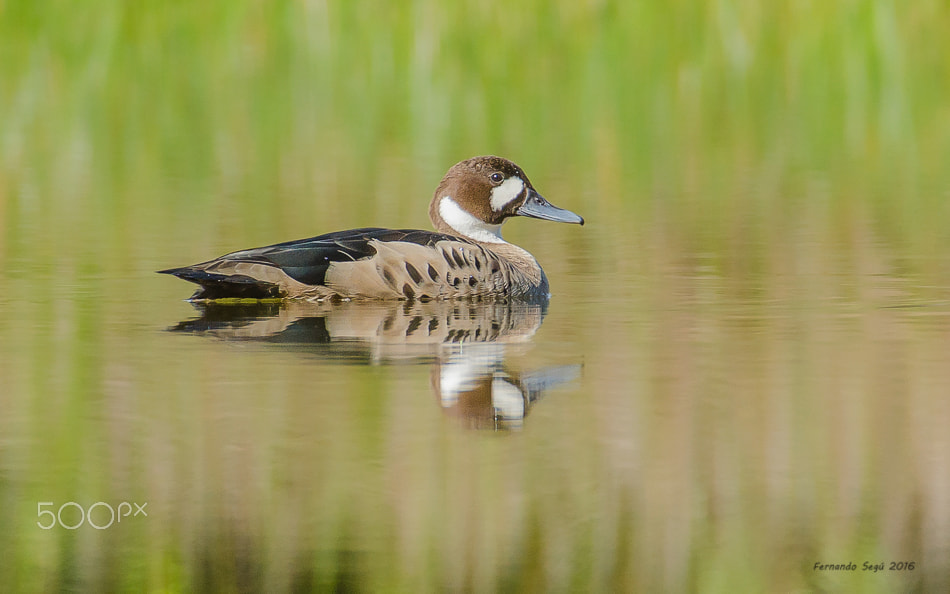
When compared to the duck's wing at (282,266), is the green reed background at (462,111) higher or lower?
higher

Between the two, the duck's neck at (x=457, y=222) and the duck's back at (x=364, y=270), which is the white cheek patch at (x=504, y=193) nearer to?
the duck's neck at (x=457, y=222)

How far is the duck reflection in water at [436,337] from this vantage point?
6.80 metres

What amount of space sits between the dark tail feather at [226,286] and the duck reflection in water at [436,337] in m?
0.06

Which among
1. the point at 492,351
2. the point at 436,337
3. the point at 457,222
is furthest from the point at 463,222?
the point at 492,351

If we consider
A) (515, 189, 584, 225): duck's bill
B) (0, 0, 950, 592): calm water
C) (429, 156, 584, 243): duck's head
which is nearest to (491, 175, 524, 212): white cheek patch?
(429, 156, 584, 243): duck's head

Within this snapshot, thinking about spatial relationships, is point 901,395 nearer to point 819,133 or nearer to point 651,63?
point 819,133

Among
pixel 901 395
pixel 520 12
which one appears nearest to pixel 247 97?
pixel 520 12

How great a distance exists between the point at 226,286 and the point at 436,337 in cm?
160

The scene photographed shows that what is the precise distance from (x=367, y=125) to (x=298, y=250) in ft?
28.0

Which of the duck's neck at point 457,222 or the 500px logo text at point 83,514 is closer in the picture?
the 500px logo text at point 83,514

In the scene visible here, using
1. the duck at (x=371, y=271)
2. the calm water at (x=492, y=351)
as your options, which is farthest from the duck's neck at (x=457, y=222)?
the duck at (x=371, y=271)

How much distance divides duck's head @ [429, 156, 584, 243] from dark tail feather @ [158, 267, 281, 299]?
6.49 ft

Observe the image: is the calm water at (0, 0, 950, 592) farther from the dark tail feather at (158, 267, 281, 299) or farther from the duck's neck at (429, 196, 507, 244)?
the duck's neck at (429, 196, 507, 244)

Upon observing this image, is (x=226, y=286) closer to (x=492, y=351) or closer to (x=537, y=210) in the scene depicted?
(x=492, y=351)
